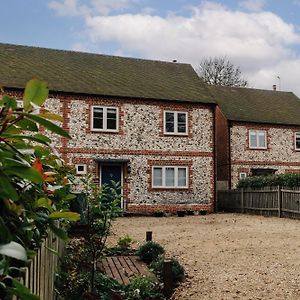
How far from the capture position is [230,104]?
31.3 m

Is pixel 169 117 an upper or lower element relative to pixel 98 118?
upper

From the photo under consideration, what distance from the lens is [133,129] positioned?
2397 cm

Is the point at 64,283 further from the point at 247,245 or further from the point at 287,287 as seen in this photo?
the point at 247,245

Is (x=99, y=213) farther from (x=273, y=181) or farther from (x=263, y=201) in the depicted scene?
(x=263, y=201)

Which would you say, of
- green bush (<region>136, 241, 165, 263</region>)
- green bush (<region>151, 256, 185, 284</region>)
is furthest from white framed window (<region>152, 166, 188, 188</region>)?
green bush (<region>151, 256, 185, 284</region>)

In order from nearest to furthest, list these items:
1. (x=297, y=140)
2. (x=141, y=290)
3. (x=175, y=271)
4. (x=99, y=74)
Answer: (x=141, y=290) → (x=175, y=271) → (x=99, y=74) → (x=297, y=140)

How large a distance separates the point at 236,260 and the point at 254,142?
67.5 feet

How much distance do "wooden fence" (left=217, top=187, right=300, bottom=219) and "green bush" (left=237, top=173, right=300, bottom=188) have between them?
314 millimetres

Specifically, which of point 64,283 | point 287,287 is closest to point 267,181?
point 287,287

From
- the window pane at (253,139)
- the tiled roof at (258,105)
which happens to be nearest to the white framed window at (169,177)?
the tiled roof at (258,105)

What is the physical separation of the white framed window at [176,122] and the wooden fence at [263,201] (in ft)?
15.1

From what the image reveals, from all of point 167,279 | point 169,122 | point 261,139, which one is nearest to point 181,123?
point 169,122

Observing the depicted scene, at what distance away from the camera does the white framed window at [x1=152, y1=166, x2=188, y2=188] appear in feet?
78.9

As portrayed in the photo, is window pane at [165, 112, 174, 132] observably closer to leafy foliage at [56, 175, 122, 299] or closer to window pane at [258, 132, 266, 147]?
window pane at [258, 132, 266, 147]
